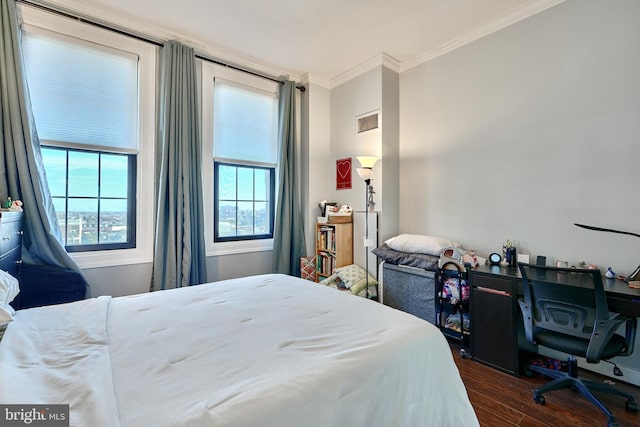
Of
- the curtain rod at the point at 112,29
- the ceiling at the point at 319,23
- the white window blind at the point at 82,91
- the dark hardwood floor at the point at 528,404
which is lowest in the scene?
the dark hardwood floor at the point at 528,404

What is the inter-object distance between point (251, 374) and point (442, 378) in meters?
0.88

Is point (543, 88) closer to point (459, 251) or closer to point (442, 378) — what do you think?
point (459, 251)

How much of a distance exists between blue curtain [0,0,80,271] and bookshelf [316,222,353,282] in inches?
104

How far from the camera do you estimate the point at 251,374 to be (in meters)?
1.00

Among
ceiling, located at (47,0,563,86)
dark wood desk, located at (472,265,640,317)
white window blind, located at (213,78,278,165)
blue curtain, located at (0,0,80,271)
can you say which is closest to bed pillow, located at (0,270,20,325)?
blue curtain, located at (0,0,80,271)

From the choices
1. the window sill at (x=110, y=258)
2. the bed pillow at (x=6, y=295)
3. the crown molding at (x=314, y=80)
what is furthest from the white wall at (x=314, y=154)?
the bed pillow at (x=6, y=295)

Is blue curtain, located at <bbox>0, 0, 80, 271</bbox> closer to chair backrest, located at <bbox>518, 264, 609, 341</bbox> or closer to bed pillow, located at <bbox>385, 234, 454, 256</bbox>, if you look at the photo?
bed pillow, located at <bbox>385, 234, 454, 256</bbox>

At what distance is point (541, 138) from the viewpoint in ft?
8.45

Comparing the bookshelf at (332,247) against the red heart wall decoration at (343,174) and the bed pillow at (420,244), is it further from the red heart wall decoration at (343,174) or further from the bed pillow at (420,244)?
the bed pillow at (420,244)

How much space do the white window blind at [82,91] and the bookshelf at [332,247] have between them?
231 centimetres

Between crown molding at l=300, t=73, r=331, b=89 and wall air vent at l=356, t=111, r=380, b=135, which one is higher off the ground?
crown molding at l=300, t=73, r=331, b=89

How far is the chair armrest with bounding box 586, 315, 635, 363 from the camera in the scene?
1.70 metres

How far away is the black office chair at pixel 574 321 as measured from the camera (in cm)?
172

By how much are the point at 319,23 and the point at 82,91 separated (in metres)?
2.28
